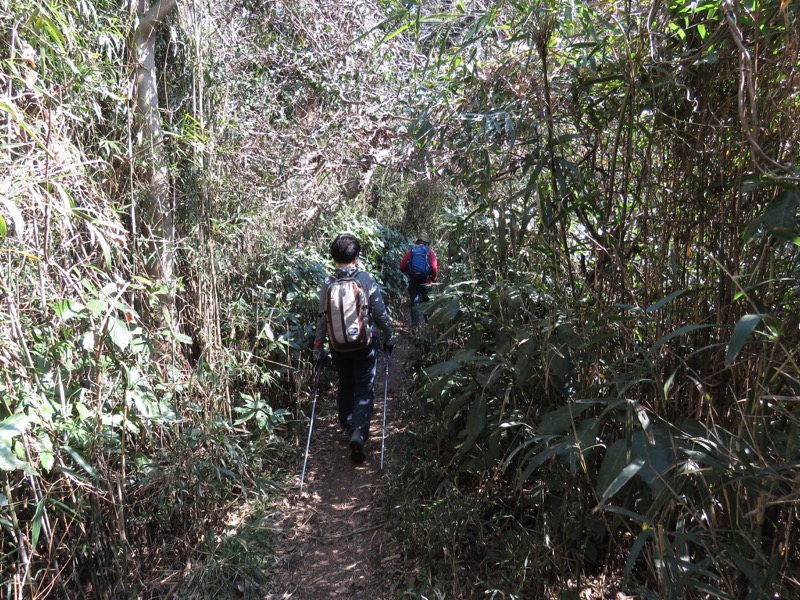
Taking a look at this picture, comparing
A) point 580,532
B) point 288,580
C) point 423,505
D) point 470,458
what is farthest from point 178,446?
point 580,532

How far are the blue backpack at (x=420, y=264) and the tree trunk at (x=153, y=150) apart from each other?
4.28 meters

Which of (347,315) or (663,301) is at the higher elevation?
(663,301)

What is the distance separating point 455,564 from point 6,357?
2.24m

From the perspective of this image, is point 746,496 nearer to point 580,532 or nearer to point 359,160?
point 580,532

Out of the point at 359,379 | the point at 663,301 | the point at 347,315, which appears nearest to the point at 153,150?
the point at 347,315

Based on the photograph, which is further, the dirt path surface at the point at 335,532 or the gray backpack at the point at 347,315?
the gray backpack at the point at 347,315

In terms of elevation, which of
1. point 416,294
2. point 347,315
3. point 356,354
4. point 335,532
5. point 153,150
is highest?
point 153,150

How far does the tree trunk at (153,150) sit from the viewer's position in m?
3.09

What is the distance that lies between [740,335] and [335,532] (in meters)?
2.89

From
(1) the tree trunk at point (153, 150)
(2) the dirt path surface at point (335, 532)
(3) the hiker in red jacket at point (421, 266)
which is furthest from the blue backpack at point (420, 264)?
(1) the tree trunk at point (153, 150)

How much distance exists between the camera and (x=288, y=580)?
2.88 meters

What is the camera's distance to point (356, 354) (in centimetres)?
405

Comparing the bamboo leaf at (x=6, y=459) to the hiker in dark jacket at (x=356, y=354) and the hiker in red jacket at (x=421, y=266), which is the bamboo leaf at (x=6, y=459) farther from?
the hiker in red jacket at (x=421, y=266)

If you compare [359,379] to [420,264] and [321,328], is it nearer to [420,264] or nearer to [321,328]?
[321,328]
